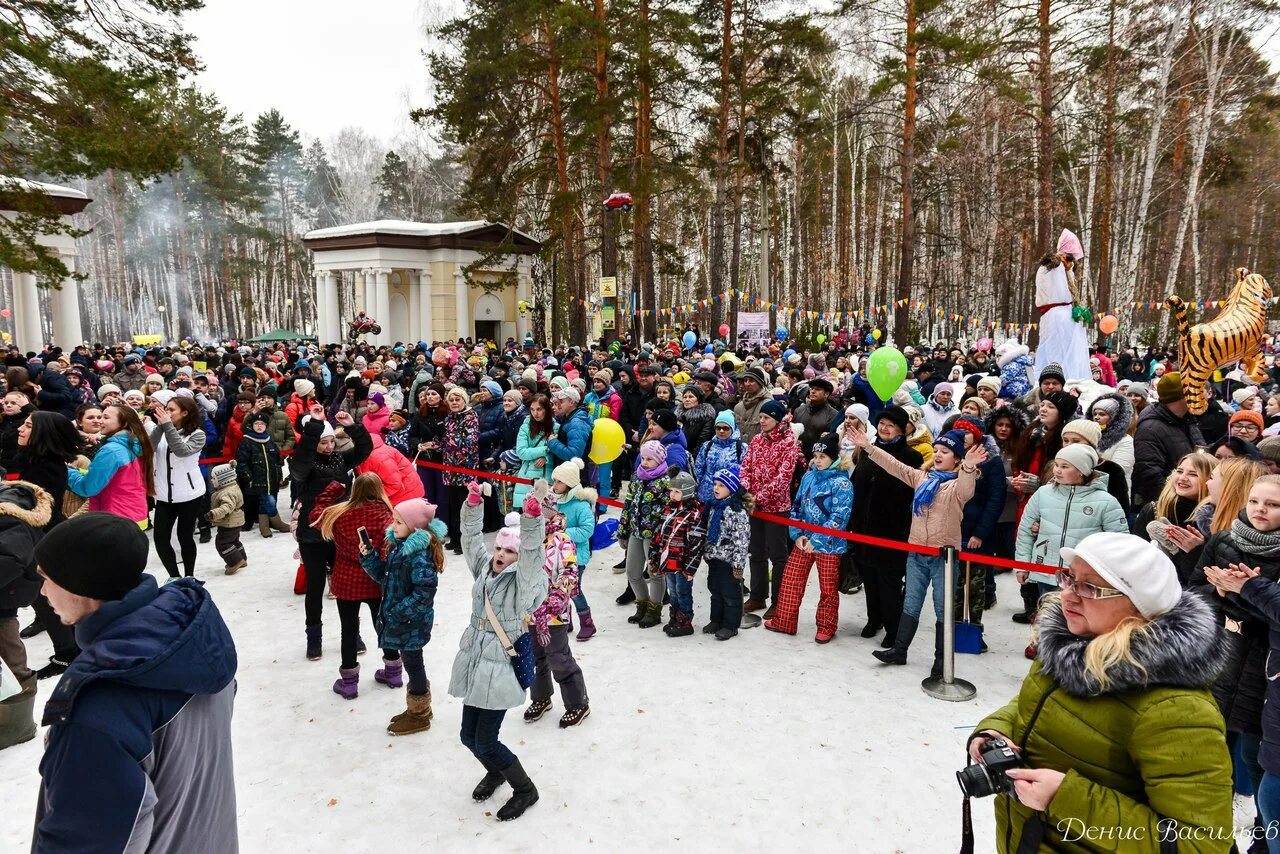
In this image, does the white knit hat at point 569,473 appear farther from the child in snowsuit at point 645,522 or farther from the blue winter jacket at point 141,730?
the blue winter jacket at point 141,730

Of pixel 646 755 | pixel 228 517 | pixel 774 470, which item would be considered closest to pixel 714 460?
pixel 774 470

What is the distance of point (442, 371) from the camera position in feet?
41.4

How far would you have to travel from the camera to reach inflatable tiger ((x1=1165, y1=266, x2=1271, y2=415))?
26.6 feet

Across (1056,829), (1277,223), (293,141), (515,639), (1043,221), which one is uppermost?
(293,141)

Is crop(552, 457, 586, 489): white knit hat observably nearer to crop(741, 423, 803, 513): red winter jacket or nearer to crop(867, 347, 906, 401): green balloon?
crop(741, 423, 803, 513): red winter jacket

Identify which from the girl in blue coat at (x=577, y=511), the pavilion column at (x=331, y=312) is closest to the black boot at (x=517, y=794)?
the girl in blue coat at (x=577, y=511)

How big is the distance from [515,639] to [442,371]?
30.6 ft

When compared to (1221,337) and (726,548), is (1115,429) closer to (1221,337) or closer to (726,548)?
(1221,337)

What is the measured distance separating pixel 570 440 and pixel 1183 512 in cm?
504

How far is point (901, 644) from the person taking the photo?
5602 millimetres

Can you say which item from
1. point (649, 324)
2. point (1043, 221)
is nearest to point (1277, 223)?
point (1043, 221)

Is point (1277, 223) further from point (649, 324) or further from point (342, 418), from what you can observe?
point (342, 418)

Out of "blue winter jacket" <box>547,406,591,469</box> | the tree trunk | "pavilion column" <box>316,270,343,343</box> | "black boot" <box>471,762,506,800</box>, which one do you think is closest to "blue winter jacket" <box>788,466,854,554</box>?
"blue winter jacket" <box>547,406,591,469</box>

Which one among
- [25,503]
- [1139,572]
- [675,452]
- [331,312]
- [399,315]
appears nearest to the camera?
[1139,572]
